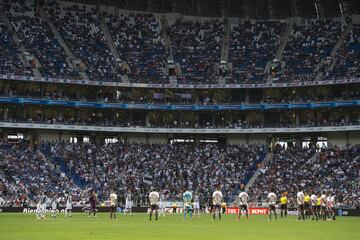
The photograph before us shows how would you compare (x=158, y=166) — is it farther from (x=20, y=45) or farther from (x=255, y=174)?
(x=20, y=45)

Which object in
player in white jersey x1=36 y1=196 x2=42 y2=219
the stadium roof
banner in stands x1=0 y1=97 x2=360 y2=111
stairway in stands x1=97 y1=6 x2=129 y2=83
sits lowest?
player in white jersey x1=36 y1=196 x2=42 y2=219

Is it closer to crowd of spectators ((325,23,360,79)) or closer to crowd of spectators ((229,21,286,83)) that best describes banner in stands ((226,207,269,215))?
crowd of spectators ((229,21,286,83))

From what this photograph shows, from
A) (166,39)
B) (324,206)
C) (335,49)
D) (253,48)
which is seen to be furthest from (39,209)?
(335,49)

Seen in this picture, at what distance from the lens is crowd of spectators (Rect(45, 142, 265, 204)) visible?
280ft

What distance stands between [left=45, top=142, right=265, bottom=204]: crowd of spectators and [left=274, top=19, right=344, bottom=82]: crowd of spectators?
12456 millimetres

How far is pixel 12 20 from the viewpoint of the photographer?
335 feet

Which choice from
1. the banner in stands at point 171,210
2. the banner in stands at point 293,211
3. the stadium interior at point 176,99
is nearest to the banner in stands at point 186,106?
the stadium interior at point 176,99

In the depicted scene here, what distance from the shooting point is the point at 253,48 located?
353 ft

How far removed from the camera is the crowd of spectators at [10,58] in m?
93.6

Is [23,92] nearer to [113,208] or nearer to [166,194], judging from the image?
[166,194]

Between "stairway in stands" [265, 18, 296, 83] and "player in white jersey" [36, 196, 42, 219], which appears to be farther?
"stairway in stands" [265, 18, 296, 83]

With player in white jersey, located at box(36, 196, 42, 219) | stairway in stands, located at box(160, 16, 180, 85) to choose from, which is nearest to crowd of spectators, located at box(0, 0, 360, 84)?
stairway in stands, located at box(160, 16, 180, 85)

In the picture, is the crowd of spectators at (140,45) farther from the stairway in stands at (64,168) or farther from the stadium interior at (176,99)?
the stairway in stands at (64,168)

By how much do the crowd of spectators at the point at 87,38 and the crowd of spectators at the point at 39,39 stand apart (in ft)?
7.38
